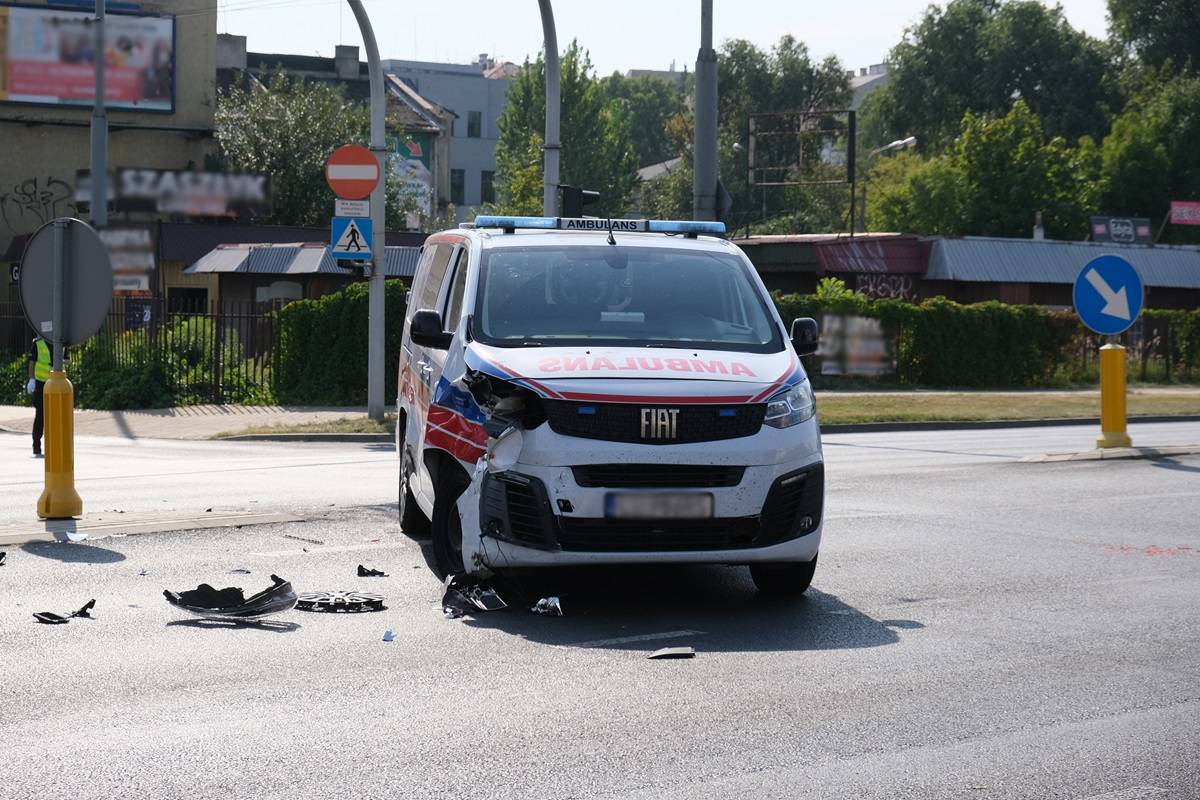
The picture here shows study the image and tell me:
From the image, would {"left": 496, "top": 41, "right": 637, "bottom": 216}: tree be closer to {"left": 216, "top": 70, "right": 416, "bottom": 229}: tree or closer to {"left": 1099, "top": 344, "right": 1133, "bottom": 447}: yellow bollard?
{"left": 216, "top": 70, "right": 416, "bottom": 229}: tree

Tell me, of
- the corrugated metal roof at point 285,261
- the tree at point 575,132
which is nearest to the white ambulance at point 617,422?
the corrugated metal roof at point 285,261

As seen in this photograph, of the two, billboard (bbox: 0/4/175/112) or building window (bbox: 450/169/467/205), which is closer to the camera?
billboard (bbox: 0/4/175/112)

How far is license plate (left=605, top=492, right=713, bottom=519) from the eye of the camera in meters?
7.72

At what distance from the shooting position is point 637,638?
7449mm

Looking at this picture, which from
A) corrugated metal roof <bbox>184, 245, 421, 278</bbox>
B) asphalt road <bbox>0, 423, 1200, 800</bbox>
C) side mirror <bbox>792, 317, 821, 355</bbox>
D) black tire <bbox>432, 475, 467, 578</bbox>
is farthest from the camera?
corrugated metal roof <bbox>184, 245, 421, 278</bbox>

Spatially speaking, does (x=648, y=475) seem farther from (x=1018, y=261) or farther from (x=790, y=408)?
(x=1018, y=261)

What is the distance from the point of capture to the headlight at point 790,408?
→ 8.04m

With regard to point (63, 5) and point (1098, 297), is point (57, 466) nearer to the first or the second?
point (1098, 297)

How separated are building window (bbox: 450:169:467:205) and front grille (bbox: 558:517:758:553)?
9520cm

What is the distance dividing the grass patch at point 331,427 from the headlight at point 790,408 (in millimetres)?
13974

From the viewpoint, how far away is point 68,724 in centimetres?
565

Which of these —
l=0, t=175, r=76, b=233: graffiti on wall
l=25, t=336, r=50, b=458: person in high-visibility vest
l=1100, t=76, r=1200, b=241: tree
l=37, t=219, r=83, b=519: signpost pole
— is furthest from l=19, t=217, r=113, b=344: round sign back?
l=1100, t=76, r=1200, b=241: tree

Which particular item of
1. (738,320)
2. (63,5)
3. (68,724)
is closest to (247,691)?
(68,724)

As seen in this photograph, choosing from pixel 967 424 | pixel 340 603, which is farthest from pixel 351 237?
pixel 340 603
